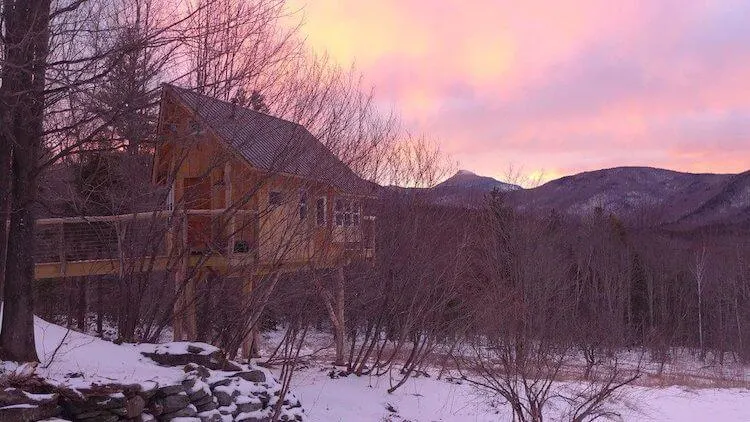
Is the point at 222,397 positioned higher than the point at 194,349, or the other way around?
the point at 194,349

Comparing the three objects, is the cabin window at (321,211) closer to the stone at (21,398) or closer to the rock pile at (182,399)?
the rock pile at (182,399)

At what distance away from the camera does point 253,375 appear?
909 cm

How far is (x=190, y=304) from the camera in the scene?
34.8 ft

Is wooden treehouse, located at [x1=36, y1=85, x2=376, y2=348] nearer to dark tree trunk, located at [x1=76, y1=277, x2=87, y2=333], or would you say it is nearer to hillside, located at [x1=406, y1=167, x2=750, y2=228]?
dark tree trunk, located at [x1=76, y1=277, x2=87, y2=333]

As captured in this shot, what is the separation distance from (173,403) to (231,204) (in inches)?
205

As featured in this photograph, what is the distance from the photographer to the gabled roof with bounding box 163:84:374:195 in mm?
10594

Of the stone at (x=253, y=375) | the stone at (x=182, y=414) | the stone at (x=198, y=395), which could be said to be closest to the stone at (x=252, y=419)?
the stone at (x=253, y=375)

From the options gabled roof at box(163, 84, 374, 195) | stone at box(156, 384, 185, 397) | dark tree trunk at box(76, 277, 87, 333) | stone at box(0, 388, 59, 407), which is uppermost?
gabled roof at box(163, 84, 374, 195)

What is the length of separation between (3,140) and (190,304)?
447cm

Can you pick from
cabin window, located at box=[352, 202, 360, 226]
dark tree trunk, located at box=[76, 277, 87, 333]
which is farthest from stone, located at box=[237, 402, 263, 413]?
dark tree trunk, located at box=[76, 277, 87, 333]

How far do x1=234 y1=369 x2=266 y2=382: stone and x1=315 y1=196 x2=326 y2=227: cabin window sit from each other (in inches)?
162

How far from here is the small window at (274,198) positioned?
11.7 m

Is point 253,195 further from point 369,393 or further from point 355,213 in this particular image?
point 369,393

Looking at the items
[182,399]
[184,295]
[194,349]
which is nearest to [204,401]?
[182,399]
